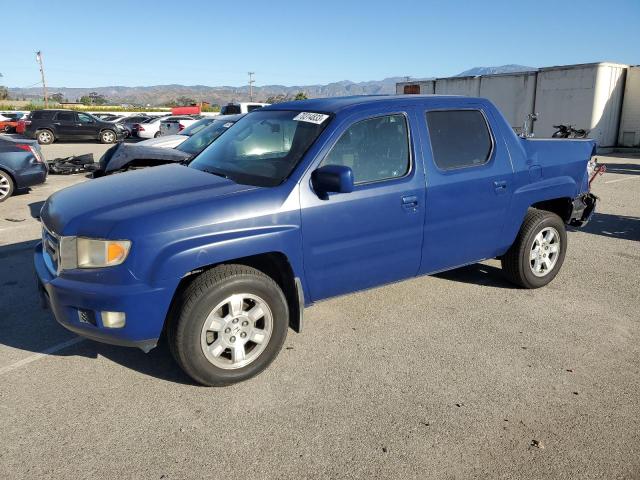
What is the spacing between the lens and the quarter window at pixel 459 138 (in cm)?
396

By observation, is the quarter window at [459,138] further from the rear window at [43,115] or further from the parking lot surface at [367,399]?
the rear window at [43,115]

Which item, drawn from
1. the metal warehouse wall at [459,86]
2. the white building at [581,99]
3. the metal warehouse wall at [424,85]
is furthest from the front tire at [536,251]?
the metal warehouse wall at [424,85]

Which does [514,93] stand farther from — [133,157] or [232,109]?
[133,157]

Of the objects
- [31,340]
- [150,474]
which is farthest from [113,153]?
[150,474]

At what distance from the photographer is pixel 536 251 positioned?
4.77 m

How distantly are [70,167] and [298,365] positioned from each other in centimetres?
1197

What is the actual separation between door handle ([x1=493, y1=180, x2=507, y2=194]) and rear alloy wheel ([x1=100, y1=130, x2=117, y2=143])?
24.0 m

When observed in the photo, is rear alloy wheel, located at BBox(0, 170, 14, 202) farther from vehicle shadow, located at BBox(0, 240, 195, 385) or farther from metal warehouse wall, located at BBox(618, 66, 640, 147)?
metal warehouse wall, located at BBox(618, 66, 640, 147)

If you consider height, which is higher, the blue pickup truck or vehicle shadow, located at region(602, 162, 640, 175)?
the blue pickup truck

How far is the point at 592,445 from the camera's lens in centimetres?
269

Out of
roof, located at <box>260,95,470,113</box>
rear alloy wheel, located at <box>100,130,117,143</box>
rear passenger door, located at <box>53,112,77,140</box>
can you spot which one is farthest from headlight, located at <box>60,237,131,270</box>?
rear passenger door, located at <box>53,112,77,140</box>

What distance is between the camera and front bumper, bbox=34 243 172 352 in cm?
287

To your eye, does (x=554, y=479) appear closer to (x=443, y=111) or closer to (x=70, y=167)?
(x=443, y=111)

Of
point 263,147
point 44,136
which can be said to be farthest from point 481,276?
point 44,136
